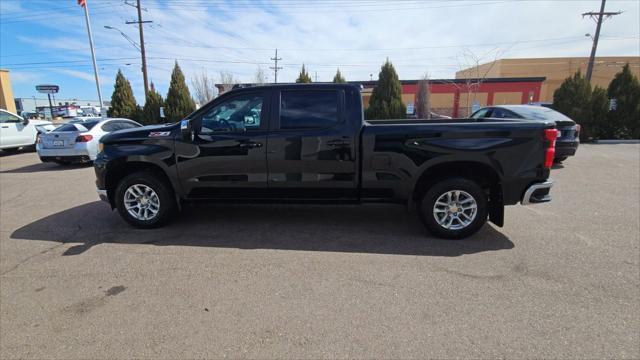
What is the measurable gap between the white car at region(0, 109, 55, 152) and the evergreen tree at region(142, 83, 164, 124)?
8.00 meters

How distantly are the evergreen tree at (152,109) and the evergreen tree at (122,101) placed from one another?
71 cm

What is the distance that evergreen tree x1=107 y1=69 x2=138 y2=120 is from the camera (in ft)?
70.0

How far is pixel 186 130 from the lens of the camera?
14.8ft

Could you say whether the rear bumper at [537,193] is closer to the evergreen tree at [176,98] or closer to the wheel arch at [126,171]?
the wheel arch at [126,171]

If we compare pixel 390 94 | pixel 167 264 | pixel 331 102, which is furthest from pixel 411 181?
pixel 390 94

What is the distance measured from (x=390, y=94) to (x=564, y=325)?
59.2 feet

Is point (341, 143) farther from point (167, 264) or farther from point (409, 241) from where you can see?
→ point (167, 264)

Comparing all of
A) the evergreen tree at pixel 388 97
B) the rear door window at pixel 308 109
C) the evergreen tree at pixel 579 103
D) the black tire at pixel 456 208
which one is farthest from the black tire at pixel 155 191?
the evergreen tree at pixel 579 103

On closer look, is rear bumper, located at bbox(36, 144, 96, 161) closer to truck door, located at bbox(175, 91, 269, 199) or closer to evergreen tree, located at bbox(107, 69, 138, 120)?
truck door, located at bbox(175, 91, 269, 199)

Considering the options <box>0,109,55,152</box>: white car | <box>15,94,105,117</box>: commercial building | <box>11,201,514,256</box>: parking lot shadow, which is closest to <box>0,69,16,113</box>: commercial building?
<box>15,94,105,117</box>: commercial building

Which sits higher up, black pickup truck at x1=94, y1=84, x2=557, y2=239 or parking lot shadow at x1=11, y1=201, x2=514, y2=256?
black pickup truck at x1=94, y1=84, x2=557, y2=239

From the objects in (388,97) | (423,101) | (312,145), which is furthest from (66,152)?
(423,101)

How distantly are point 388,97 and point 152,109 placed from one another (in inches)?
587

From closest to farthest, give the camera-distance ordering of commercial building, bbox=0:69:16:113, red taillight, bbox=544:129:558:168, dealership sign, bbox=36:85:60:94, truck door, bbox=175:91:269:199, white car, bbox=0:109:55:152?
red taillight, bbox=544:129:558:168
truck door, bbox=175:91:269:199
white car, bbox=0:109:55:152
commercial building, bbox=0:69:16:113
dealership sign, bbox=36:85:60:94
